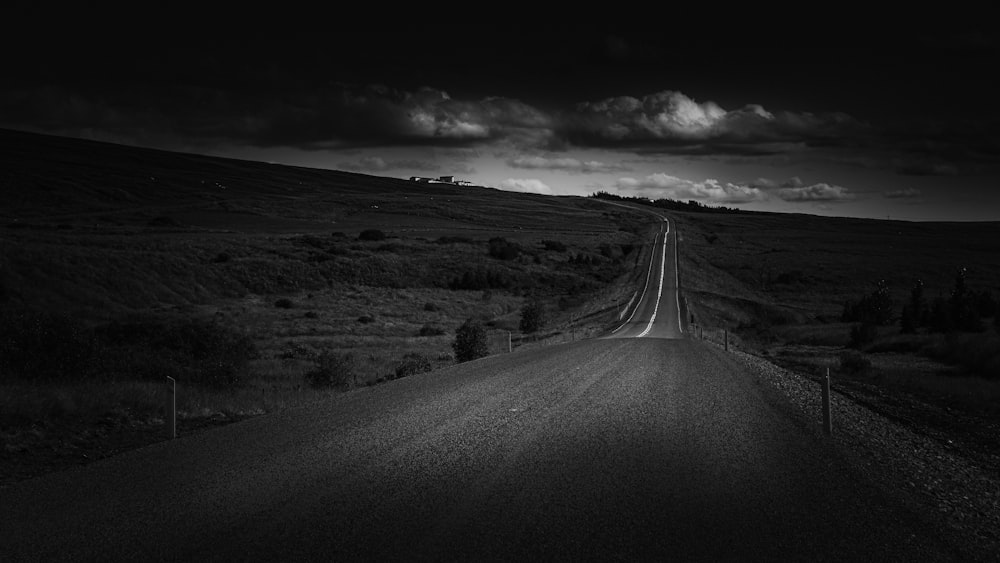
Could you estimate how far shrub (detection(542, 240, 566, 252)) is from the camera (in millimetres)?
100500

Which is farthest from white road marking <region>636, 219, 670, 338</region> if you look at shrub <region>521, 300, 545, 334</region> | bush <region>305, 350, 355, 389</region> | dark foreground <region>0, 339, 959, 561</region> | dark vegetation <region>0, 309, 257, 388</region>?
dark foreground <region>0, 339, 959, 561</region>

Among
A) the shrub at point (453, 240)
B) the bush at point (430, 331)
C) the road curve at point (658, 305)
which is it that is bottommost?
the bush at point (430, 331)

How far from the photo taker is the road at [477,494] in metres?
6.21

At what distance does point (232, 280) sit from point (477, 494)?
61.7 m

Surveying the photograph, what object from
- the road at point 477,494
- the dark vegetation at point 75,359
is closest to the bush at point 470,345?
the dark vegetation at point 75,359

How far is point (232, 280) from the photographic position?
213ft

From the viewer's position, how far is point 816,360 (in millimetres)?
36625

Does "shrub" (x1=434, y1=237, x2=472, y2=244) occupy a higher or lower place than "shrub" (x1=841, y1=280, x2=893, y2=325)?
higher

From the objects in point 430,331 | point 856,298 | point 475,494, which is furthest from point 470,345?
point 856,298

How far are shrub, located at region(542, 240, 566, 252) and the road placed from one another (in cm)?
8718

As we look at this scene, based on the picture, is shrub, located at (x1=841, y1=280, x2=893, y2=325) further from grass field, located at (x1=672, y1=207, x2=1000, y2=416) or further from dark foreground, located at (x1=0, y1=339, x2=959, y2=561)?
dark foreground, located at (x1=0, y1=339, x2=959, y2=561)

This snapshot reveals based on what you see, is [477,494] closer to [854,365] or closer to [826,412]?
[826,412]

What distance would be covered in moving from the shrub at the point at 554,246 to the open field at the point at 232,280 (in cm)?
42

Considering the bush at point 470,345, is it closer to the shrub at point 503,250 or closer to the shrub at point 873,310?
the shrub at point 873,310
